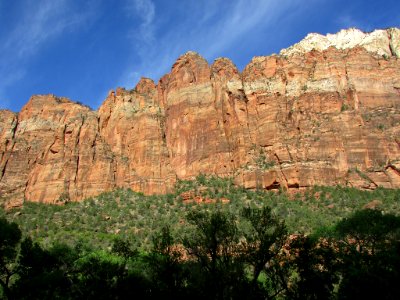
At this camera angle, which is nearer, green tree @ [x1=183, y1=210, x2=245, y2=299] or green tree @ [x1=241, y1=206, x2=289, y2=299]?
green tree @ [x1=183, y1=210, x2=245, y2=299]

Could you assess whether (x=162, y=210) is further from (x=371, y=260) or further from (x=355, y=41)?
(x=355, y=41)

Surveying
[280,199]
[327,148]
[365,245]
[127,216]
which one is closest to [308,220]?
[280,199]

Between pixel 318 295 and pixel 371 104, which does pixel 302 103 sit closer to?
pixel 371 104

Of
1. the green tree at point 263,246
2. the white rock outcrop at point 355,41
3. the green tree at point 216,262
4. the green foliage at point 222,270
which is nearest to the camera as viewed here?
the green foliage at point 222,270

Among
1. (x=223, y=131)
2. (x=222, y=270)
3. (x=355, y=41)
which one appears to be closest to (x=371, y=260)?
(x=222, y=270)

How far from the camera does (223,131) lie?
80.8 metres

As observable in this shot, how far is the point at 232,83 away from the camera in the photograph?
83.9 metres

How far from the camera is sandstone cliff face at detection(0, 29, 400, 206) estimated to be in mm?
72625

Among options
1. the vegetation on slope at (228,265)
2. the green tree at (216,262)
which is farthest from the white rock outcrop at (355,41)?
the green tree at (216,262)

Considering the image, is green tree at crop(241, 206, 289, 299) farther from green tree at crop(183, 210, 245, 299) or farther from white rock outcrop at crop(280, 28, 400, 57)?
white rock outcrop at crop(280, 28, 400, 57)

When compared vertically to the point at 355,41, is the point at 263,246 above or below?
below

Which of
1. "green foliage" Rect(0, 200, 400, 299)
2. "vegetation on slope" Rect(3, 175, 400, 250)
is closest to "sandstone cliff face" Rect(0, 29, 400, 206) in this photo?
"vegetation on slope" Rect(3, 175, 400, 250)

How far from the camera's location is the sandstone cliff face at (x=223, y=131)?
7262 cm

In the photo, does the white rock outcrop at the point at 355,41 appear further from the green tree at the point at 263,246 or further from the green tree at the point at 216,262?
the green tree at the point at 216,262
